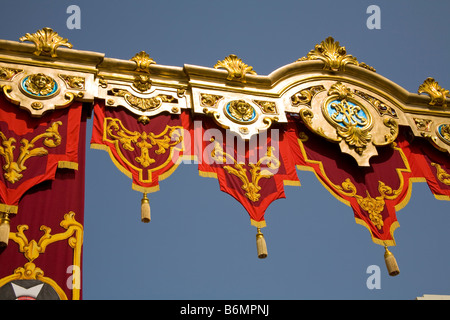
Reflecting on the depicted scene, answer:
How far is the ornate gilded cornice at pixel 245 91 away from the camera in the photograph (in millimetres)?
8578

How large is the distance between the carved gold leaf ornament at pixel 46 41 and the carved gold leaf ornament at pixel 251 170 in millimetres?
2341

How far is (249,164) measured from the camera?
8.74 meters

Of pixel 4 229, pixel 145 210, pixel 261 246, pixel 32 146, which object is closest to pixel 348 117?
pixel 261 246

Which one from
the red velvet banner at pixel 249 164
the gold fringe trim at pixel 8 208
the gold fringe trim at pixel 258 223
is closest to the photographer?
the gold fringe trim at pixel 8 208

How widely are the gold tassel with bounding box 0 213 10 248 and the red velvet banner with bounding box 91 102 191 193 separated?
5.08 ft

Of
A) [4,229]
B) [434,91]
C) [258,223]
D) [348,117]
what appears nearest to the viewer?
[4,229]

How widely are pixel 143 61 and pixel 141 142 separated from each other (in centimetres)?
125

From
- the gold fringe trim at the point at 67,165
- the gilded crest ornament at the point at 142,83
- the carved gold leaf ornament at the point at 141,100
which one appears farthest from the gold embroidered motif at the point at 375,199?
the gold fringe trim at the point at 67,165

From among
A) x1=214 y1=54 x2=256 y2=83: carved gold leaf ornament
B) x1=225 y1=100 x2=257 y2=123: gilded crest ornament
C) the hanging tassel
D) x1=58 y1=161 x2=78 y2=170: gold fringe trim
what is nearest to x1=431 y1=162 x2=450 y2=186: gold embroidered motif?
x1=225 y1=100 x2=257 y2=123: gilded crest ornament

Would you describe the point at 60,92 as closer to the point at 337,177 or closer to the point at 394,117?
the point at 337,177

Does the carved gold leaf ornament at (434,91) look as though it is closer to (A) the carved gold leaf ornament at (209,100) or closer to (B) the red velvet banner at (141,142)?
(A) the carved gold leaf ornament at (209,100)

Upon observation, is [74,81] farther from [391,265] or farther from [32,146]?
[391,265]
